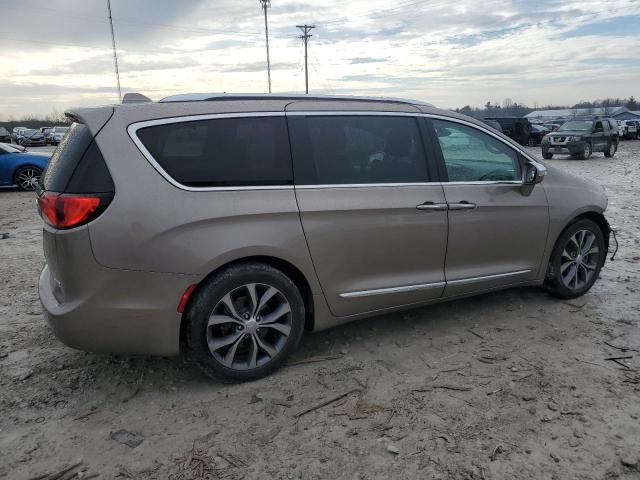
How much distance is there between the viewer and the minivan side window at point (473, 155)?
13.3 feet

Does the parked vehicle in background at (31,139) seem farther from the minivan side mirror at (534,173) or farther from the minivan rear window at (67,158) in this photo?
the minivan side mirror at (534,173)

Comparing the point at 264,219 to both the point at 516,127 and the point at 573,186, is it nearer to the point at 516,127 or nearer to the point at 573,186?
the point at 573,186

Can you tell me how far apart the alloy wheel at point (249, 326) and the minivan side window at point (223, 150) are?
2.29 ft

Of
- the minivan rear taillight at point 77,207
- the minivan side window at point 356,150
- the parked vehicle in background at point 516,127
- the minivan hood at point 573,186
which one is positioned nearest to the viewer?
the minivan rear taillight at point 77,207

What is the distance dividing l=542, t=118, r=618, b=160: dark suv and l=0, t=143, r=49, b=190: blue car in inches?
792

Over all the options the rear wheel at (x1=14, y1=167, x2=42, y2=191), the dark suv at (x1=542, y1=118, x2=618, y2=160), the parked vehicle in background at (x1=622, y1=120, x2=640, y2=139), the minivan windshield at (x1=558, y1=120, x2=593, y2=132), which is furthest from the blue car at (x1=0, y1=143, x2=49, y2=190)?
the parked vehicle in background at (x1=622, y1=120, x2=640, y2=139)

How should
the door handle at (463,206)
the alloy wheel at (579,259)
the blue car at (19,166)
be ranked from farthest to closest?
the blue car at (19,166) → the alloy wheel at (579,259) → the door handle at (463,206)

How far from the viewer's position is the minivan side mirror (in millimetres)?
4254

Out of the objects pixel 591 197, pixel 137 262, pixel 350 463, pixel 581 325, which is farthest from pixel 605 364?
pixel 137 262

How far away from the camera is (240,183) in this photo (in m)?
3.25

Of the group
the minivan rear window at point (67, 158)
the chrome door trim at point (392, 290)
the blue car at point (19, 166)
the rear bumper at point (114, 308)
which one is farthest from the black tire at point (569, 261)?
the blue car at point (19, 166)

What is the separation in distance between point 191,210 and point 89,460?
1.42m

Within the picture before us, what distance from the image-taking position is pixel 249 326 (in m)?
3.29

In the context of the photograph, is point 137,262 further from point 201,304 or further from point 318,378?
point 318,378
